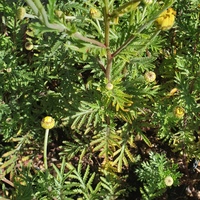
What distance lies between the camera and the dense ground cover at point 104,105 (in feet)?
6.59

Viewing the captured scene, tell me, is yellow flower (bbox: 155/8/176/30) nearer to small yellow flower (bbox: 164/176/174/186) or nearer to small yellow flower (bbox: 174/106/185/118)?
small yellow flower (bbox: 174/106/185/118)

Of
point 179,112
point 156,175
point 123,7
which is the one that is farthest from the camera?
point 156,175

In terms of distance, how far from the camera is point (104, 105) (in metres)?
2.07

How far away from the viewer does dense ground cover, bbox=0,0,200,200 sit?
2.01 meters

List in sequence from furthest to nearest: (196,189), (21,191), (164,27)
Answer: (196,189)
(21,191)
(164,27)

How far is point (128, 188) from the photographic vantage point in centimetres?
251

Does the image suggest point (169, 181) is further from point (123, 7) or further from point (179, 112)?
point (123, 7)

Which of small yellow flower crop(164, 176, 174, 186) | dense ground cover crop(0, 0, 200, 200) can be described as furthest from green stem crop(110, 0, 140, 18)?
small yellow flower crop(164, 176, 174, 186)

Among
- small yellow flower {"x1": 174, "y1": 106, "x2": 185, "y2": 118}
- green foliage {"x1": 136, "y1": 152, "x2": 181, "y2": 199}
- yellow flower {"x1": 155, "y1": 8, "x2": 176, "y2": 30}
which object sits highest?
yellow flower {"x1": 155, "y1": 8, "x2": 176, "y2": 30}

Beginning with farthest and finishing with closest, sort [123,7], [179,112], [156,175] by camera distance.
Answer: [156,175] → [179,112] → [123,7]

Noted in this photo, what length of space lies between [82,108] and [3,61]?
21.6 inches

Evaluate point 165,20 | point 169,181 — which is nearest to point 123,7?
point 165,20

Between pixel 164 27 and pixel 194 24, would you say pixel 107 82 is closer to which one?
pixel 164 27

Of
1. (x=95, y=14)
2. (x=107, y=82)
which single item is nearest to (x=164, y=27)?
(x=95, y=14)
